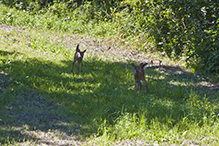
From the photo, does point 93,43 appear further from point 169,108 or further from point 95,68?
point 169,108

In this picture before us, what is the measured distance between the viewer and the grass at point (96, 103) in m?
5.60

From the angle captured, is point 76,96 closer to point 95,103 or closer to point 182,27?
point 95,103

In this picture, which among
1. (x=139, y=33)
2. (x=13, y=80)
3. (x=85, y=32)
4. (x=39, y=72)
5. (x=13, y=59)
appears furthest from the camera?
(x=85, y=32)

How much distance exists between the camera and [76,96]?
773cm

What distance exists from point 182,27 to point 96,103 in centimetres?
628

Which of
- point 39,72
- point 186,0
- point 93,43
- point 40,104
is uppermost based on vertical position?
point 186,0

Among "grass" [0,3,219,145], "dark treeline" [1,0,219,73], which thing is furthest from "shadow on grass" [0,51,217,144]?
"dark treeline" [1,0,219,73]

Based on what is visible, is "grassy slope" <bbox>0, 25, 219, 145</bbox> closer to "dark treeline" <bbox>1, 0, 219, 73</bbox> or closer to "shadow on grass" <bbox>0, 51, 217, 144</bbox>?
"shadow on grass" <bbox>0, 51, 217, 144</bbox>

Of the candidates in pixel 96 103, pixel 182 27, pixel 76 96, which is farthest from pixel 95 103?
pixel 182 27

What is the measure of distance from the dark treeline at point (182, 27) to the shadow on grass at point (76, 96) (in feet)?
3.28

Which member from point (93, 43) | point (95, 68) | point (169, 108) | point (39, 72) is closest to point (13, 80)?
point (39, 72)

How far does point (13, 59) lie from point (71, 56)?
2391mm

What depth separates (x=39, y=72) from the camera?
9242 millimetres

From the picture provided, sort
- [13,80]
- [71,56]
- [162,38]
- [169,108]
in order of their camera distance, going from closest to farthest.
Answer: [169,108] < [13,80] < [71,56] < [162,38]
